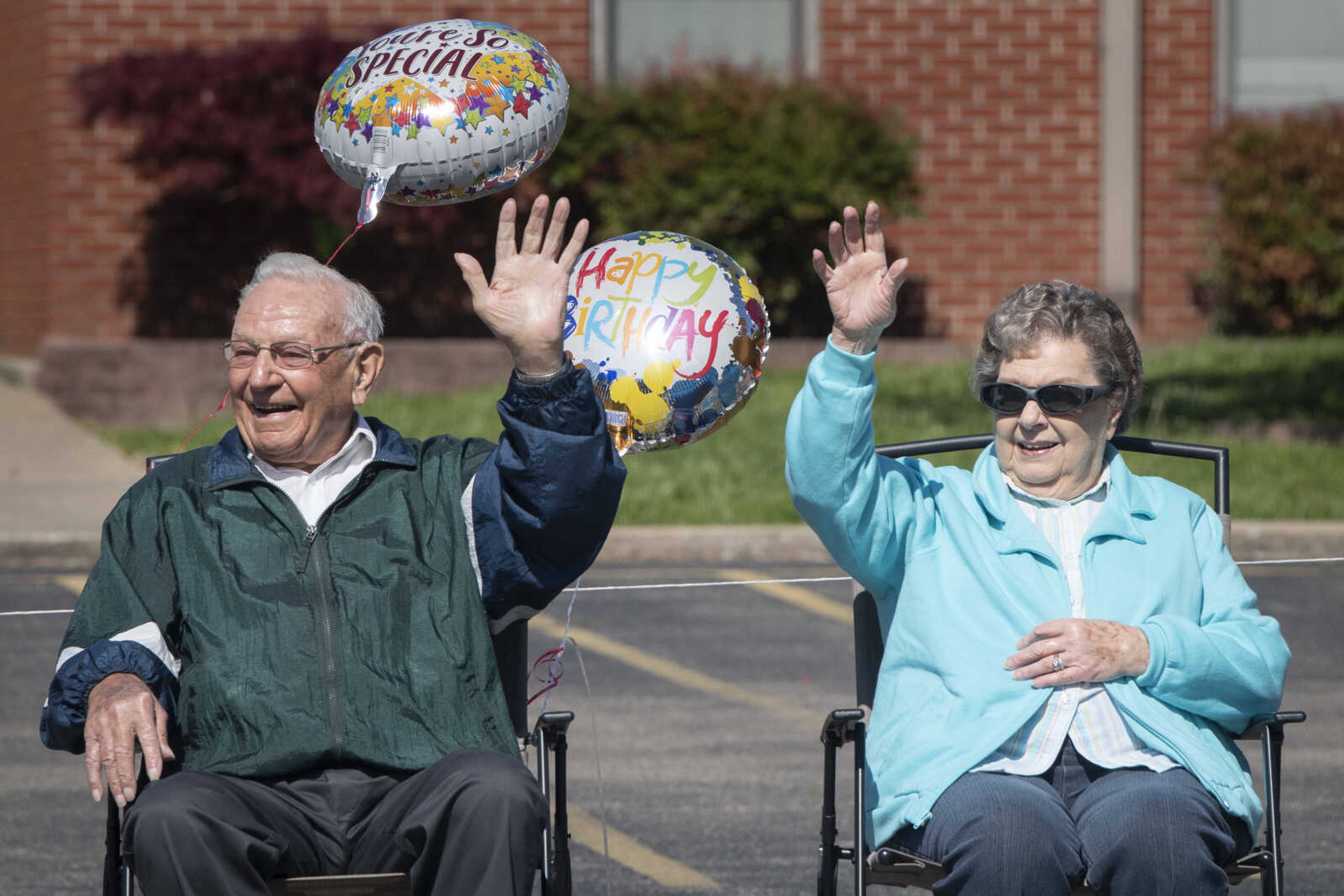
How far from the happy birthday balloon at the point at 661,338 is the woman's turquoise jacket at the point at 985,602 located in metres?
0.37

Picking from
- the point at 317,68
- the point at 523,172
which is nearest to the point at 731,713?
the point at 523,172

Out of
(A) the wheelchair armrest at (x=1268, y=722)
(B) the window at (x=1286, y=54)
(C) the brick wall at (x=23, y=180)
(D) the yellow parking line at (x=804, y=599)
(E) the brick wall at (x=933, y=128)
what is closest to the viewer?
(A) the wheelchair armrest at (x=1268, y=722)

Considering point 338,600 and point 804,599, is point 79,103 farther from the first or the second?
point 338,600

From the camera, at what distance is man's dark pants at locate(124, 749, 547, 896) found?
3035 mm

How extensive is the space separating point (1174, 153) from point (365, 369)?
12.7 metres

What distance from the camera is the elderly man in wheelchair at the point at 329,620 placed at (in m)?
3.10

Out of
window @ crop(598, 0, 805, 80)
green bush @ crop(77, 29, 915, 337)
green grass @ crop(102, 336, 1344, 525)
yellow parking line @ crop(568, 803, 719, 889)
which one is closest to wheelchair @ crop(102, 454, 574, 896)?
yellow parking line @ crop(568, 803, 719, 889)

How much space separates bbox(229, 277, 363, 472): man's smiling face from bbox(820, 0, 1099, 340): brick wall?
1136 cm

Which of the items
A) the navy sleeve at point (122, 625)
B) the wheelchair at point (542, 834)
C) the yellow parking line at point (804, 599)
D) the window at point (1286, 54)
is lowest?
the yellow parking line at point (804, 599)

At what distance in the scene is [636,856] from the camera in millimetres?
4730

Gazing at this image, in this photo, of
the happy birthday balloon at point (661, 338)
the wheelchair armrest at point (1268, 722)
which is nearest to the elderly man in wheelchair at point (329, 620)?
the happy birthday balloon at point (661, 338)

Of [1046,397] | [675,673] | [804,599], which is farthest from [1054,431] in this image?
[804,599]

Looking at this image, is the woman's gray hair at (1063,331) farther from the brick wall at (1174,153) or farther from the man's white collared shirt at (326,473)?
the brick wall at (1174,153)

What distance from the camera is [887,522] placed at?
3.45 metres
